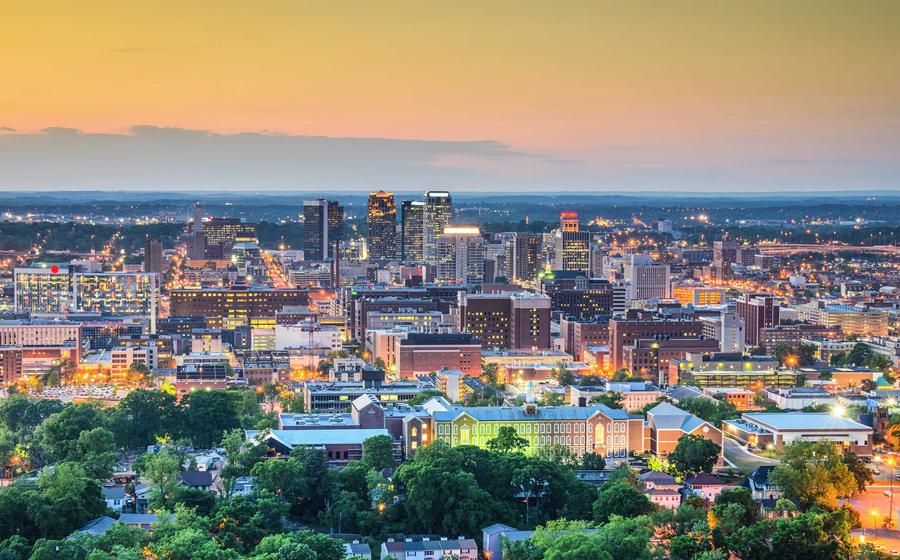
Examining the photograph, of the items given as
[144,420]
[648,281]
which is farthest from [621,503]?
[648,281]

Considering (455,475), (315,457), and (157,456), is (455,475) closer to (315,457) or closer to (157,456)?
(315,457)

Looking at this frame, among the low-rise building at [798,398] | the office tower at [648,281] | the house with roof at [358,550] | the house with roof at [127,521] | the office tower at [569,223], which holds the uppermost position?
the office tower at [569,223]

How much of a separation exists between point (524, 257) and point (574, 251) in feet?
16.2

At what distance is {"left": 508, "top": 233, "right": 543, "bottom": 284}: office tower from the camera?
109 m

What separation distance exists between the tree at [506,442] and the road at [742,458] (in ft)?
21.0

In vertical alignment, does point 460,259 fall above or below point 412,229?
below

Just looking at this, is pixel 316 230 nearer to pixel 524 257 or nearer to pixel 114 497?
pixel 524 257

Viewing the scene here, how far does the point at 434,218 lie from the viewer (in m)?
Answer: 124

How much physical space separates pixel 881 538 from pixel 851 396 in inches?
699

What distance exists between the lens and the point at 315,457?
122ft

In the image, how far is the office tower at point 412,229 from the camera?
411 ft

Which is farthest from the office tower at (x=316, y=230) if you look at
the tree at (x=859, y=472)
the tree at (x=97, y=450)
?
the tree at (x=859, y=472)

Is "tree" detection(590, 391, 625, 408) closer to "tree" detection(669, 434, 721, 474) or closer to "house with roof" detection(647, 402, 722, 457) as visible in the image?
"house with roof" detection(647, 402, 722, 457)

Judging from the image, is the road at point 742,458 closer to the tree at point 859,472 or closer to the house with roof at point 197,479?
the tree at point 859,472
